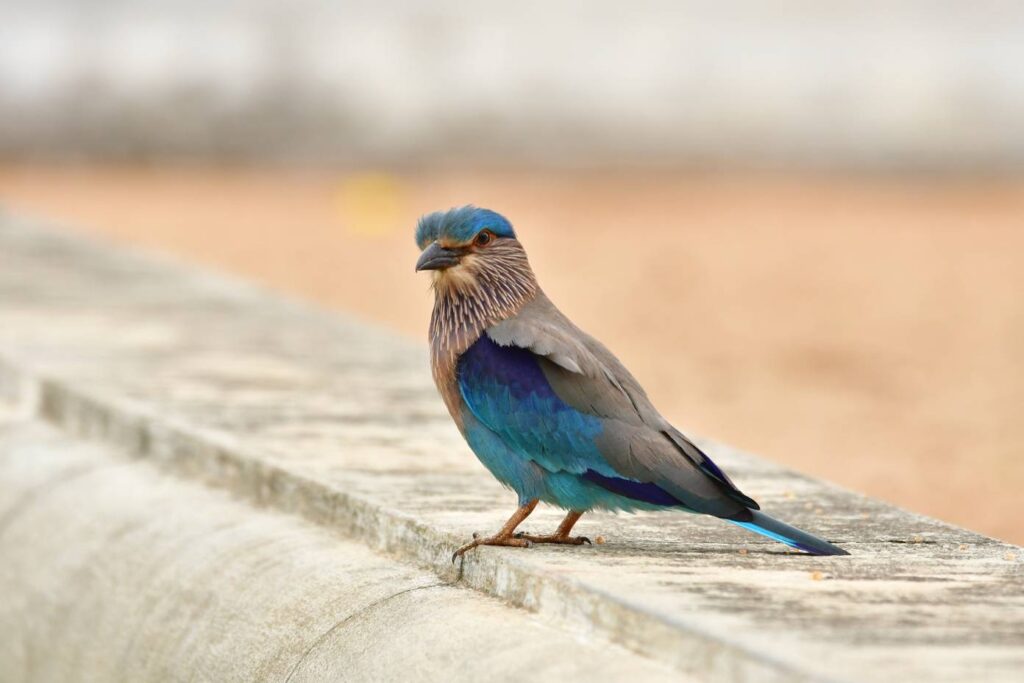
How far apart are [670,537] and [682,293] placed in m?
8.09

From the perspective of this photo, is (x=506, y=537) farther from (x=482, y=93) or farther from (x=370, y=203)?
(x=482, y=93)

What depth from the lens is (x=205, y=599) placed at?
13.5 ft

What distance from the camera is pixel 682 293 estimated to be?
1186 centimetres

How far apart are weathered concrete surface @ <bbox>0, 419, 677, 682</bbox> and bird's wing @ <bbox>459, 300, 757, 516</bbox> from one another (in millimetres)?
327

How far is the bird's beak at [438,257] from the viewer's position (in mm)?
3711

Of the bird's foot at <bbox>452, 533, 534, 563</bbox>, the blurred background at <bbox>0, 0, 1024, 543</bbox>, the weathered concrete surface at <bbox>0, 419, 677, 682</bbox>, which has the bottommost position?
the weathered concrete surface at <bbox>0, 419, 677, 682</bbox>

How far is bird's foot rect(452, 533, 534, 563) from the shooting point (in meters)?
3.64

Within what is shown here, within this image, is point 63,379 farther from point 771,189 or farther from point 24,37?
point 24,37

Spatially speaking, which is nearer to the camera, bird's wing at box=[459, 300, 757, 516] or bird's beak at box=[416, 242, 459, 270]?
bird's wing at box=[459, 300, 757, 516]

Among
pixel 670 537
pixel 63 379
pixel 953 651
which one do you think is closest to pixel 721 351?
pixel 63 379

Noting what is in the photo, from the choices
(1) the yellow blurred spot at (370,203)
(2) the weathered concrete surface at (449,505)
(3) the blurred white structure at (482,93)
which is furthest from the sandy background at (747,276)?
(2) the weathered concrete surface at (449,505)

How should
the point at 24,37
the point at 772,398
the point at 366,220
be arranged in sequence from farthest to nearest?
the point at 24,37 → the point at 366,220 → the point at 772,398

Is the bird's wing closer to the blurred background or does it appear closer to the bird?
the bird

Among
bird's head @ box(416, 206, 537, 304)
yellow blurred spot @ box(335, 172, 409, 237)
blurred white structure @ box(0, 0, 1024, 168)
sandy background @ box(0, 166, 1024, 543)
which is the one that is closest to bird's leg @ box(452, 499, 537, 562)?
bird's head @ box(416, 206, 537, 304)
